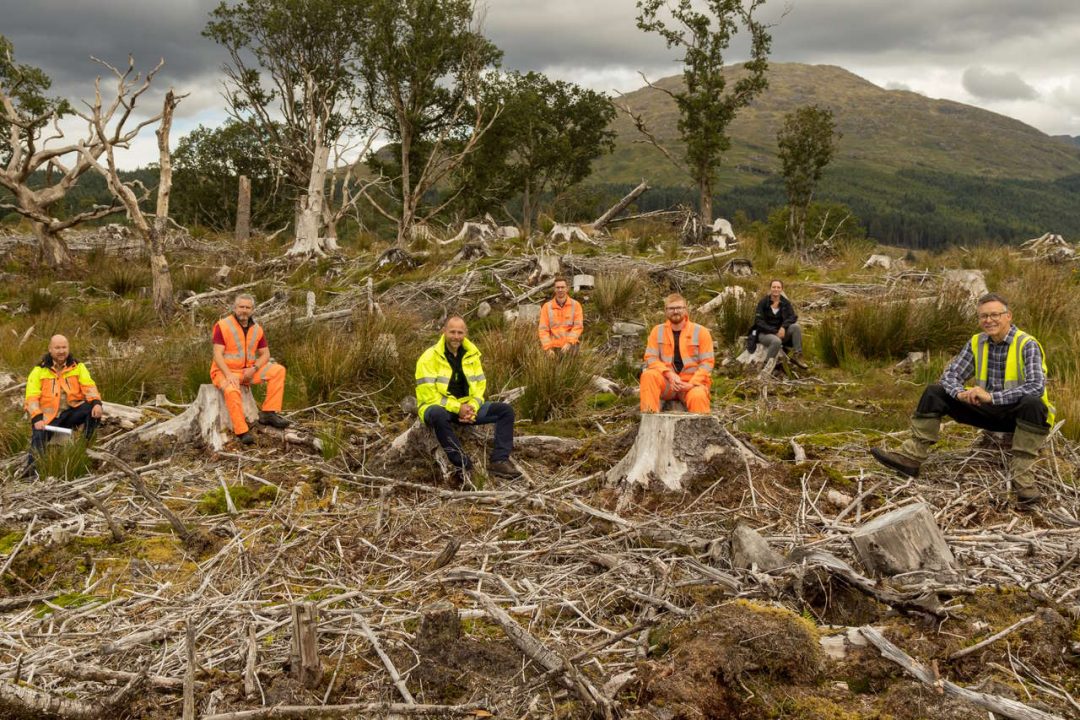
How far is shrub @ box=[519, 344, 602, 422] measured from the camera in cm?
755

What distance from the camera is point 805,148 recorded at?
31.4 m

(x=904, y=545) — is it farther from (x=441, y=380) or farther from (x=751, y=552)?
(x=441, y=380)

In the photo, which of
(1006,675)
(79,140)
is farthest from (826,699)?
(79,140)

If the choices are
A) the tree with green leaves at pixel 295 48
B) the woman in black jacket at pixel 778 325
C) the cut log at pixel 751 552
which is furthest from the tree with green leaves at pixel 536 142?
the cut log at pixel 751 552

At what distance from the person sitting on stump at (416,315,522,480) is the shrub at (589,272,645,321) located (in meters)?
5.79

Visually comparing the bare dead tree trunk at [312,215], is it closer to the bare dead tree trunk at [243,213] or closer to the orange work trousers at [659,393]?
the bare dead tree trunk at [243,213]

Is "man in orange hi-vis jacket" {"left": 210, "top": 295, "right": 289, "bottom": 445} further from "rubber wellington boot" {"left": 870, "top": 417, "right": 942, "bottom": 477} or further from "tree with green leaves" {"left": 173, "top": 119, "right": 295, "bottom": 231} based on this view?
"tree with green leaves" {"left": 173, "top": 119, "right": 295, "bottom": 231}

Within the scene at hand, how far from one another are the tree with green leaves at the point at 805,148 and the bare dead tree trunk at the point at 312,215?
19.4m

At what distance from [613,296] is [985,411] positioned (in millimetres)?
7044

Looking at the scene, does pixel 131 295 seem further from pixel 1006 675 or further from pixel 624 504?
pixel 1006 675

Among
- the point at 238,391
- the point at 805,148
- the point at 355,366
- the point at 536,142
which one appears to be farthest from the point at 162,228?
the point at 805,148

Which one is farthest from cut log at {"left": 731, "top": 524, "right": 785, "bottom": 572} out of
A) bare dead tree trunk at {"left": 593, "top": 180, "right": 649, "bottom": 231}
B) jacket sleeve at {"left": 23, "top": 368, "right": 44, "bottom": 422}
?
bare dead tree trunk at {"left": 593, "top": 180, "right": 649, "bottom": 231}

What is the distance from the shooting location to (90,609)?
4.17 m

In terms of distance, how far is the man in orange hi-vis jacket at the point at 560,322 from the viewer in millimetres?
9047
